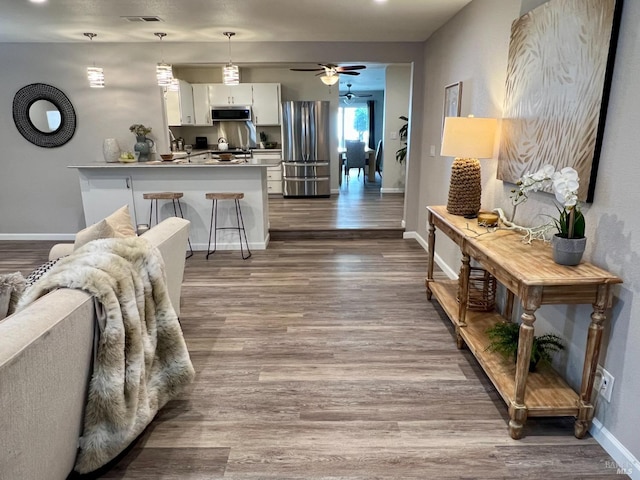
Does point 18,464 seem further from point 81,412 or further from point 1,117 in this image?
point 1,117

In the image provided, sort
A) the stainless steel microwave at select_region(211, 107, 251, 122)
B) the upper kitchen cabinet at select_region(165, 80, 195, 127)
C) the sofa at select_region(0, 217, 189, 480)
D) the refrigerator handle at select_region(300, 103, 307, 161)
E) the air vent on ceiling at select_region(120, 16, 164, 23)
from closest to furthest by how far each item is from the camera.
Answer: the sofa at select_region(0, 217, 189, 480) < the air vent on ceiling at select_region(120, 16, 164, 23) < the upper kitchen cabinet at select_region(165, 80, 195, 127) < the refrigerator handle at select_region(300, 103, 307, 161) < the stainless steel microwave at select_region(211, 107, 251, 122)

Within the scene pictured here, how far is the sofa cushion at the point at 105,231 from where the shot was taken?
214cm

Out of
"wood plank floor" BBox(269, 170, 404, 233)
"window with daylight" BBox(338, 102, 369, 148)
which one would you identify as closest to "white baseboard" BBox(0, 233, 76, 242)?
"wood plank floor" BBox(269, 170, 404, 233)

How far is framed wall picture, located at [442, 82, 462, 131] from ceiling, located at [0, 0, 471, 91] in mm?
661

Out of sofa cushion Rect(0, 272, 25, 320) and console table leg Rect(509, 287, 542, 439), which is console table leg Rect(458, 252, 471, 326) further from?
sofa cushion Rect(0, 272, 25, 320)

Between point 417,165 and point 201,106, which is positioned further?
point 201,106

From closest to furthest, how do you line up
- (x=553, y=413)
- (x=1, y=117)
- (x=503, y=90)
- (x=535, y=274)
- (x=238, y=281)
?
1. (x=535, y=274)
2. (x=553, y=413)
3. (x=503, y=90)
4. (x=238, y=281)
5. (x=1, y=117)

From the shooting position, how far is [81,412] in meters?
1.59

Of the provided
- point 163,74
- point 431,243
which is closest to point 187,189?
point 163,74

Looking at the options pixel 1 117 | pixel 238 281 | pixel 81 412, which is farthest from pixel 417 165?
pixel 1 117

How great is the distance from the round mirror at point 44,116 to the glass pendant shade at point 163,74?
159cm

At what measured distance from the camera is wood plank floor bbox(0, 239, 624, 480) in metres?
1.76

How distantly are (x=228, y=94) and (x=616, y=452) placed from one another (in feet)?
25.8

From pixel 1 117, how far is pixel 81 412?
5.24 m
